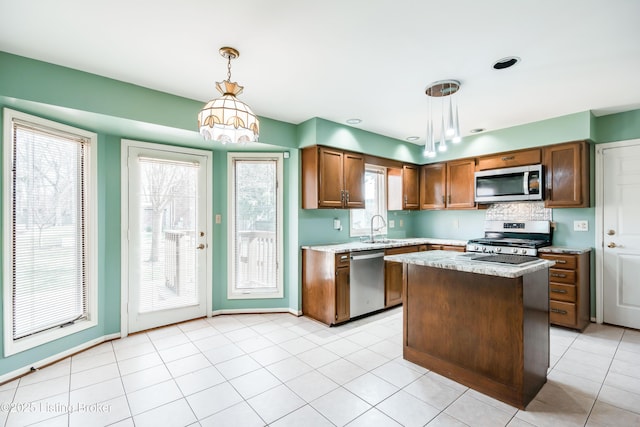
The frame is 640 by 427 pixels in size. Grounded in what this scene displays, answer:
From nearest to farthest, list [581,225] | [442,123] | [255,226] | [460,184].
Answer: [442,123] → [581,225] → [255,226] → [460,184]

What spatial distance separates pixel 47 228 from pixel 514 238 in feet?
17.7

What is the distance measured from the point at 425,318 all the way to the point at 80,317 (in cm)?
330

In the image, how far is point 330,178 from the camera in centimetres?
390

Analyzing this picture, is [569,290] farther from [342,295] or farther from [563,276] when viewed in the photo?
[342,295]

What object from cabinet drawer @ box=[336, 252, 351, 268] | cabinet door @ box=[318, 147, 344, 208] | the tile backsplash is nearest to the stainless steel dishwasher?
cabinet drawer @ box=[336, 252, 351, 268]

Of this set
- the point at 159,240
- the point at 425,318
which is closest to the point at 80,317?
the point at 159,240

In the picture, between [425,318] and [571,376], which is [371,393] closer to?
[425,318]

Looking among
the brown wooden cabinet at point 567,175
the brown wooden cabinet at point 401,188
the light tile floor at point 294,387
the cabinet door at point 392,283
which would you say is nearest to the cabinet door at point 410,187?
the brown wooden cabinet at point 401,188

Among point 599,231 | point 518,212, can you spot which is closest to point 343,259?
point 518,212

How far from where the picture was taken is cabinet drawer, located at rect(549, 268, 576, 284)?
340 cm

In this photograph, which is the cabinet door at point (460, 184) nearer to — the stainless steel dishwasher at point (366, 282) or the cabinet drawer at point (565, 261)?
the cabinet drawer at point (565, 261)

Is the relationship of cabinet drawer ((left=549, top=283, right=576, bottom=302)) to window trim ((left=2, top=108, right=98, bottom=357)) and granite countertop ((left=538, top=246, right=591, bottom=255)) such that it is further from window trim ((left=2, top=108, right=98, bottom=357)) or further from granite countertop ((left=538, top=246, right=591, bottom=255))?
window trim ((left=2, top=108, right=98, bottom=357))

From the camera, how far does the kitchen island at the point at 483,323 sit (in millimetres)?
2082

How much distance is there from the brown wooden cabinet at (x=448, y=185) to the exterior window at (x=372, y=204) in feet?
2.42
